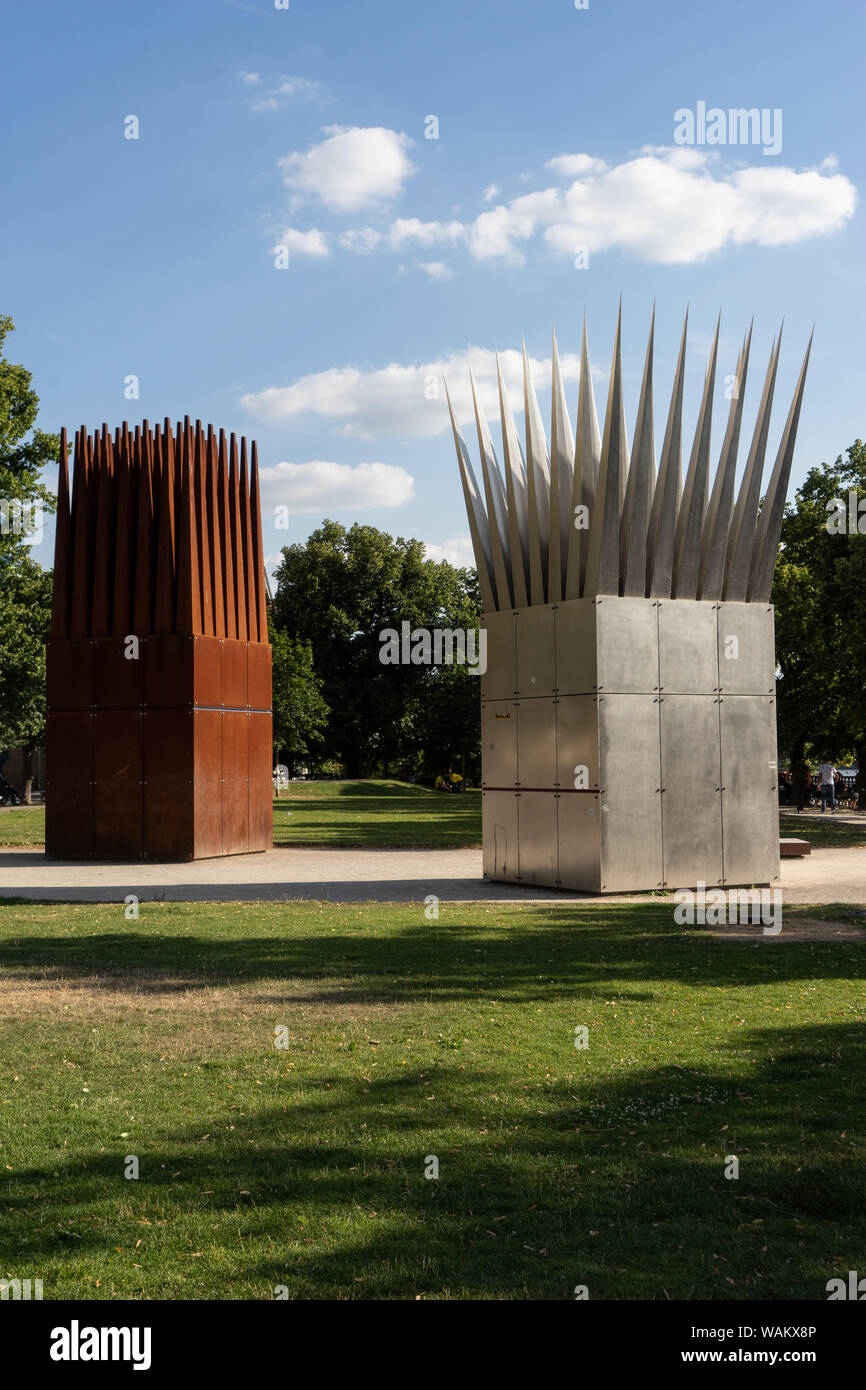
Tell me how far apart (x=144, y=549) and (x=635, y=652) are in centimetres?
1097

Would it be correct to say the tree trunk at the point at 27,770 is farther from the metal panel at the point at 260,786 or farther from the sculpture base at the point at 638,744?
the sculpture base at the point at 638,744

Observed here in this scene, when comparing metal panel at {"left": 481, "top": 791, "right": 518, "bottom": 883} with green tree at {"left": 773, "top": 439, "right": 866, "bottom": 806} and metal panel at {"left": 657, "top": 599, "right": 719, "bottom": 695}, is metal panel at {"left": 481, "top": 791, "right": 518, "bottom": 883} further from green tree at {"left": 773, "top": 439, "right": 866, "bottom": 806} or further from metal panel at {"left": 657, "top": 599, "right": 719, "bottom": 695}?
green tree at {"left": 773, "top": 439, "right": 866, "bottom": 806}

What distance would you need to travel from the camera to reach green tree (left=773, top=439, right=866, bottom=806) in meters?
36.8

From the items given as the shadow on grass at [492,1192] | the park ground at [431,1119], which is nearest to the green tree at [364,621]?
the park ground at [431,1119]

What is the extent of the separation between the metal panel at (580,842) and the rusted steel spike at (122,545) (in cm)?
1054

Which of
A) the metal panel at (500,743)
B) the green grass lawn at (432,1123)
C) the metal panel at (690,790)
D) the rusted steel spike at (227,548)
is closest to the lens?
the green grass lawn at (432,1123)

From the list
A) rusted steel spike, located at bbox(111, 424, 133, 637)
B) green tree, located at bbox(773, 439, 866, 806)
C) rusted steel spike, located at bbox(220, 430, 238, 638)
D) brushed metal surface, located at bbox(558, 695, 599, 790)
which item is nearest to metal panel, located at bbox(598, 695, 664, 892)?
brushed metal surface, located at bbox(558, 695, 599, 790)

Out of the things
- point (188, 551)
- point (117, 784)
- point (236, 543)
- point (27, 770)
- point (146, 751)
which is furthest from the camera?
point (27, 770)

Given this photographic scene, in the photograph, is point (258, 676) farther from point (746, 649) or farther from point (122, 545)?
point (746, 649)

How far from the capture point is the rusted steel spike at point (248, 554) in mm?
25391

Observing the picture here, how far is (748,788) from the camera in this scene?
58.6 ft

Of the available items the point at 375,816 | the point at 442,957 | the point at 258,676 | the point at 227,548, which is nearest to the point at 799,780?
the point at 375,816

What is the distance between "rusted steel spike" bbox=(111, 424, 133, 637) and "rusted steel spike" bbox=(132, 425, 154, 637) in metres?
0.21
